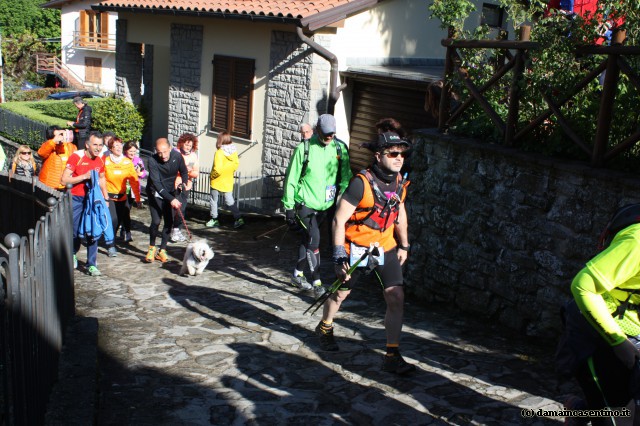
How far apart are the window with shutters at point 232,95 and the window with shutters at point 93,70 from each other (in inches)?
1364

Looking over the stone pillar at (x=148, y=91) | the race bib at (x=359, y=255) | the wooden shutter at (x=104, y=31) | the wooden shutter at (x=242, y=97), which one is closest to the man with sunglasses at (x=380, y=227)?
the race bib at (x=359, y=255)

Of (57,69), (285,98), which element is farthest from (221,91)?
(57,69)

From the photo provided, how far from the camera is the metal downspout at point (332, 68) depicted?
47.0 ft

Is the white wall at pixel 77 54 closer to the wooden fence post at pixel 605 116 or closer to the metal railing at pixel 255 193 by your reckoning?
the metal railing at pixel 255 193

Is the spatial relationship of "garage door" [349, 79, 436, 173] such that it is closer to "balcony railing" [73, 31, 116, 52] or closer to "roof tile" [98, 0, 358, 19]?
"roof tile" [98, 0, 358, 19]

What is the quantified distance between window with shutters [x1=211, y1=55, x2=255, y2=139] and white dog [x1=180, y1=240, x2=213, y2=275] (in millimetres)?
7328

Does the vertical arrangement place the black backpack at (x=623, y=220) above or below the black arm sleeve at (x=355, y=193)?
above

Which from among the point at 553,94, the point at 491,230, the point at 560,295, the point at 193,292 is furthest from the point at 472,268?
the point at 193,292

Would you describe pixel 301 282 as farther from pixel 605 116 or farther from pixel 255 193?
pixel 255 193

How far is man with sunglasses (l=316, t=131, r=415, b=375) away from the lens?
231 inches

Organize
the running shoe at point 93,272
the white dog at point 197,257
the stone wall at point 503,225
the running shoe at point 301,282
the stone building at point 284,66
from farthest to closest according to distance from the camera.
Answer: the stone building at point 284,66, the running shoe at point 93,272, the white dog at point 197,257, the running shoe at point 301,282, the stone wall at point 503,225

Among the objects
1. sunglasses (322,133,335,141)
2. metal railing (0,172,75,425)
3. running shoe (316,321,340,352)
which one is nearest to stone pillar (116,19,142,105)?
sunglasses (322,133,335,141)

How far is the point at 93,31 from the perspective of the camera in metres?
48.0

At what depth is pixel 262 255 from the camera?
34.9ft
